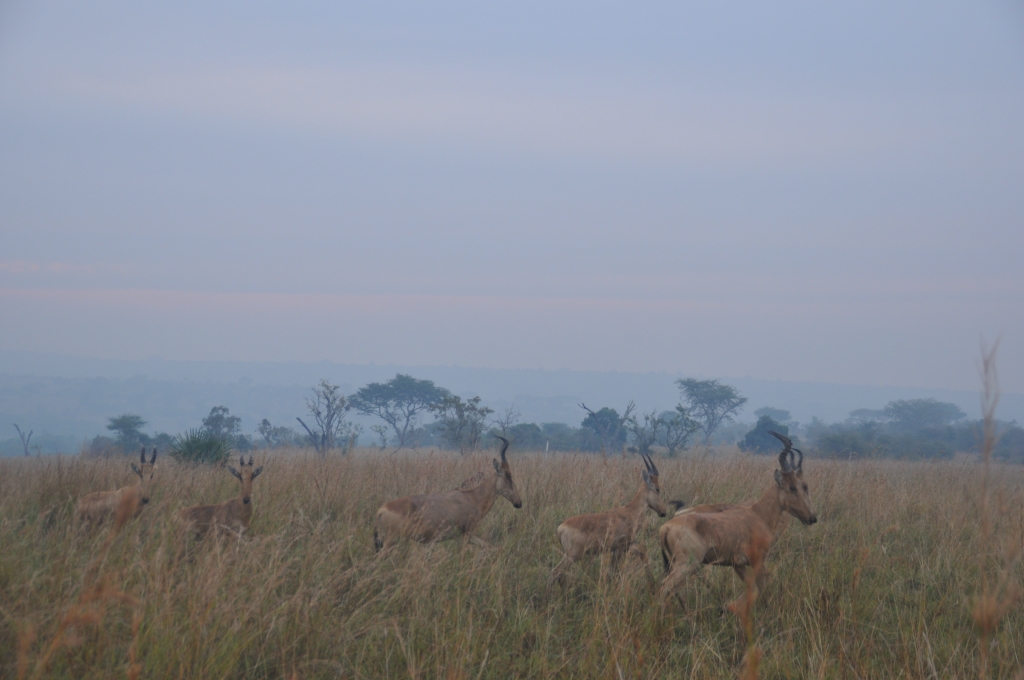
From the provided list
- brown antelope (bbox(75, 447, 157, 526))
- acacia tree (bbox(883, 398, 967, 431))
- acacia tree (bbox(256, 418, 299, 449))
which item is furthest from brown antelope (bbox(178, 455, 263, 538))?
acacia tree (bbox(883, 398, 967, 431))

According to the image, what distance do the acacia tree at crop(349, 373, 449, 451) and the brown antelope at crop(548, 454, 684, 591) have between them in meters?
39.9

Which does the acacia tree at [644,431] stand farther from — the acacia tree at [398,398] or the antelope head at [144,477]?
the acacia tree at [398,398]

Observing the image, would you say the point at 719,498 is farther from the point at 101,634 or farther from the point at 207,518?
the point at 101,634

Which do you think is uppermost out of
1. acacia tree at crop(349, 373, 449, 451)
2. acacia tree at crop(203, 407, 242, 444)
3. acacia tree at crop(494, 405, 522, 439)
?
acacia tree at crop(494, 405, 522, 439)

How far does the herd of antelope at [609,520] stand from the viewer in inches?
228

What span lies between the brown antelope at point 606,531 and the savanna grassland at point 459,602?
172mm

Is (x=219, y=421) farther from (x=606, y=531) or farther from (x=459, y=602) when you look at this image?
Answer: (x=459, y=602)

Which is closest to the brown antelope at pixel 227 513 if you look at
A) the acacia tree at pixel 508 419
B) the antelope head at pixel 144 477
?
the antelope head at pixel 144 477

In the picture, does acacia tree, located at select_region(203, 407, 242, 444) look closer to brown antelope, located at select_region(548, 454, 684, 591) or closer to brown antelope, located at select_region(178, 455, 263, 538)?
brown antelope, located at select_region(178, 455, 263, 538)

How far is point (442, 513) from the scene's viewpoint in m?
7.88

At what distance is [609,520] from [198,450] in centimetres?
889

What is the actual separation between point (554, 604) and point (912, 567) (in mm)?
3629

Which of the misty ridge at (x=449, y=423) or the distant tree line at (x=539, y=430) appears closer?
the distant tree line at (x=539, y=430)

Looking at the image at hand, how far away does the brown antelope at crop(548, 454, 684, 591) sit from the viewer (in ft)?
21.6
